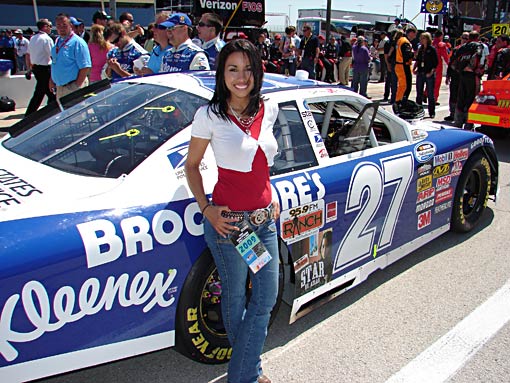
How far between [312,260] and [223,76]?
1.26 meters

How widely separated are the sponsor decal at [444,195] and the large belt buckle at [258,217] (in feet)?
7.28

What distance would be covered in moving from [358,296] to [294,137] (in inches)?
48.9

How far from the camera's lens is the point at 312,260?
2953 mm

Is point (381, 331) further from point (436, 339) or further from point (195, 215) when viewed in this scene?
point (195, 215)

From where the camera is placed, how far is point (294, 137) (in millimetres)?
3055

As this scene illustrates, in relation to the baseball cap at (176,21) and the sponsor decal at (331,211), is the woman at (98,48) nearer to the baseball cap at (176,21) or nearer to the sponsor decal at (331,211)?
the baseball cap at (176,21)

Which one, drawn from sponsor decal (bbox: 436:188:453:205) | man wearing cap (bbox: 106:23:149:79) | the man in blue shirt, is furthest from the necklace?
the man in blue shirt

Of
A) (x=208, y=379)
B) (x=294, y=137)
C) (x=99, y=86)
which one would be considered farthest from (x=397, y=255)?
(x=99, y=86)

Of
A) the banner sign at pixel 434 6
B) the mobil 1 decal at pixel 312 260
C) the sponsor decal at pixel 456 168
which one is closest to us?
the mobil 1 decal at pixel 312 260

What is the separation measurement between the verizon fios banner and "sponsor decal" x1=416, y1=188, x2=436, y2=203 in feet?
46.8

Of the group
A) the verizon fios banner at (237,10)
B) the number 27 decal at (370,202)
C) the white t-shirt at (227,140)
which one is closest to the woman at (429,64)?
the number 27 decal at (370,202)

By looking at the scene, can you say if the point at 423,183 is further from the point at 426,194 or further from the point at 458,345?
the point at 458,345

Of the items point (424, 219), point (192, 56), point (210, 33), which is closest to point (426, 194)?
point (424, 219)

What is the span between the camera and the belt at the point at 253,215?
2.18 m
